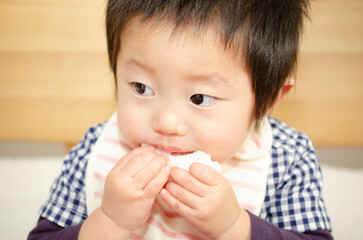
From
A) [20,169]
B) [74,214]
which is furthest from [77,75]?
[74,214]

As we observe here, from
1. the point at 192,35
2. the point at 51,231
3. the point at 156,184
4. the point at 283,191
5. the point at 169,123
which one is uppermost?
the point at 192,35

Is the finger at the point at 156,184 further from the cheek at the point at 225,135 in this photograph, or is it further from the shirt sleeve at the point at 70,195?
the shirt sleeve at the point at 70,195

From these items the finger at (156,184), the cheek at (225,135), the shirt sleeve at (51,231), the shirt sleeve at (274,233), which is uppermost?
the cheek at (225,135)

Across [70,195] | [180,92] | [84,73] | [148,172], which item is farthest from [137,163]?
[84,73]

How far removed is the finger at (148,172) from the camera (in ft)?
2.03

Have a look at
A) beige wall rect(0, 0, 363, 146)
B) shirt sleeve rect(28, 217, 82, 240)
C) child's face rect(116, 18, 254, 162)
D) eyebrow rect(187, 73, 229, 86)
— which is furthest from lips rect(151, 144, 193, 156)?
beige wall rect(0, 0, 363, 146)

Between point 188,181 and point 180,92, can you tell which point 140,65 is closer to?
point 180,92

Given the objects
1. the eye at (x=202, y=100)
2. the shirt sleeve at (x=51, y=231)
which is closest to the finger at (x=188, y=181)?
the eye at (x=202, y=100)

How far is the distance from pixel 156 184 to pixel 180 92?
15 cm

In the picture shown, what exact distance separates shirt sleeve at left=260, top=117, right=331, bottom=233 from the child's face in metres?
0.20

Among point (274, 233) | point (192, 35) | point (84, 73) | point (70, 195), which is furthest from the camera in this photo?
point (84, 73)

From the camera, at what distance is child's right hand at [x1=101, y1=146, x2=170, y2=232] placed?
62 centimetres

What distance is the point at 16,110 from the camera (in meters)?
1.19

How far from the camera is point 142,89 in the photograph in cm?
65
